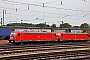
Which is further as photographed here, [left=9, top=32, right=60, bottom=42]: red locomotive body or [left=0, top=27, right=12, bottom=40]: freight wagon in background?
[left=0, top=27, right=12, bottom=40]: freight wagon in background

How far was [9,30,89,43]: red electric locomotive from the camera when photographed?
29.9 meters

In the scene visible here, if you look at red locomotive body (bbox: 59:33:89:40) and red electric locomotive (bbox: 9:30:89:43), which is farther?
red locomotive body (bbox: 59:33:89:40)

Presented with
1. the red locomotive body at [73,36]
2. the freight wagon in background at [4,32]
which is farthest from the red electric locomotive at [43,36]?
the freight wagon in background at [4,32]

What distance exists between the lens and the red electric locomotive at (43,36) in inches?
1178

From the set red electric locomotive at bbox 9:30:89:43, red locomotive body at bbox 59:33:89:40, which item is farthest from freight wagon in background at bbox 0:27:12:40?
red locomotive body at bbox 59:33:89:40

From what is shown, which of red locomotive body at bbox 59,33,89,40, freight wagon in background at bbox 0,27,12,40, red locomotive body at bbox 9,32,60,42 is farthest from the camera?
freight wagon in background at bbox 0,27,12,40

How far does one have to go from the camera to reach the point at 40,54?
11.5m

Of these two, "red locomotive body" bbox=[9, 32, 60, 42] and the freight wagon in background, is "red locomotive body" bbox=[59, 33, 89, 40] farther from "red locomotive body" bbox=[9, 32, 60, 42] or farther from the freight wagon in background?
the freight wagon in background

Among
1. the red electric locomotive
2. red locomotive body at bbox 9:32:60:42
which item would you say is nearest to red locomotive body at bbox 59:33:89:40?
the red electric locomotive

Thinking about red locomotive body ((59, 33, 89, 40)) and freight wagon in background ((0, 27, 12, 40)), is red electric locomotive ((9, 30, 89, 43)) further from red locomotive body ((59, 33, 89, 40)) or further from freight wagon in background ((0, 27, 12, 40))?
freight wagon in background ((0, 27, 12, 40))

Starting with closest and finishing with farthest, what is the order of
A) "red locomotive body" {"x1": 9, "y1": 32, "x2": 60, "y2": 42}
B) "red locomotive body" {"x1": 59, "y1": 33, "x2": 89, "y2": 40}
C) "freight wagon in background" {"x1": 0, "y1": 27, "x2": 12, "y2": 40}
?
"red locomotive body" {"x1": 9, "y1": 32, "x2": 60, "y2": 42} < "red locomotive body" {"x1": 59, "y1": 33, "x2": 89, "y2": 40} < "freight wagon in background" {"x1": 0, "y1": 27, "x2": 12, "y2": 40}

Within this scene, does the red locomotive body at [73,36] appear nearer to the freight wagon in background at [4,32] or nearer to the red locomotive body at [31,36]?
the red locomotive body at [31,36]

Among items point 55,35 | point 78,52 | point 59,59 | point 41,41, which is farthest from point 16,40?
point 59,59

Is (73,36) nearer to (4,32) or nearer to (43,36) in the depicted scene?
(43,36)
